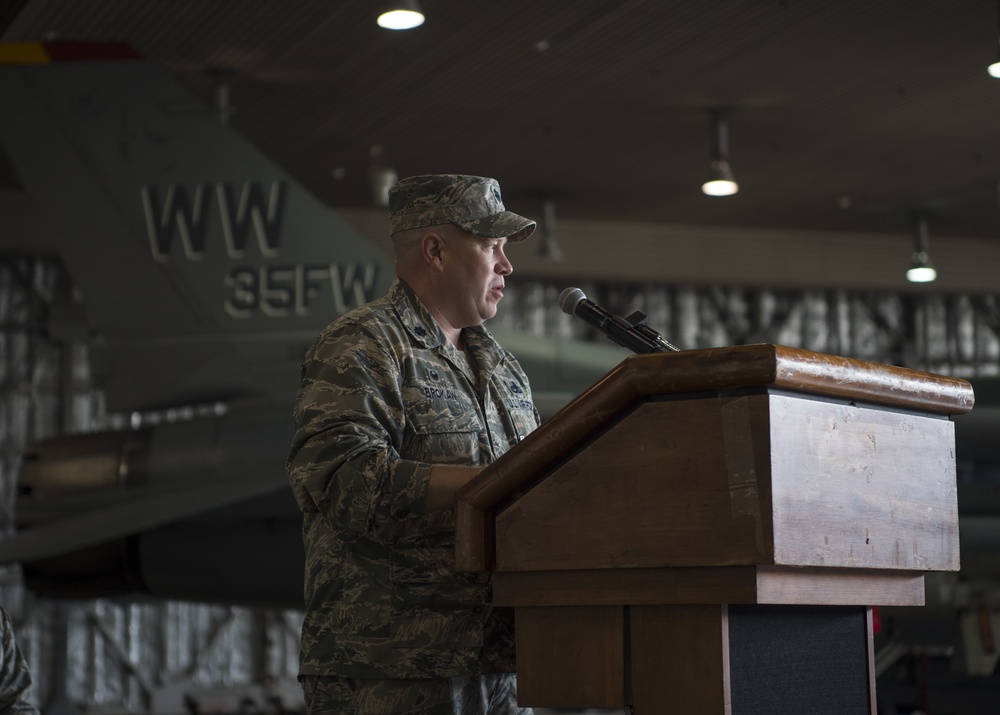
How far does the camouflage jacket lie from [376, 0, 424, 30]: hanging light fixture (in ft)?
16.9

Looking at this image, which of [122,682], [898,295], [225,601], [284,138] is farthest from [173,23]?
[898,295]

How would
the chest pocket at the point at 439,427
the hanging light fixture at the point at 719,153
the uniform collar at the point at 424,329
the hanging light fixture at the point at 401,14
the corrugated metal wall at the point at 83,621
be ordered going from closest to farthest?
1. the chest pocket at the point at 439,427
2. the uniform collar at the point at 424,329
3. the hanging light fixture at the point at 401,14
4. the hanging light fixture at the point at 719,153
5. the corrugated metal wall at the point at 83,621

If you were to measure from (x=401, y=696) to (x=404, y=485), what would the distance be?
1.18ft

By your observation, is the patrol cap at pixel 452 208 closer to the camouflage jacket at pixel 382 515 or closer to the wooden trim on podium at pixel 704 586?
the camouflage jacket at pixel 382 515

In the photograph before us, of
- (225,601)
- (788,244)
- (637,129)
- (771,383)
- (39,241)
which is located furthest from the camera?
(788,244)

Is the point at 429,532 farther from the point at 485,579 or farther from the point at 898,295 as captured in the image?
the point at 898,295

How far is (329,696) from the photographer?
2.03 m

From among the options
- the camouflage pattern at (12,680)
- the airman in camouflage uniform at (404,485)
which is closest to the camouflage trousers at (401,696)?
the airman in camouflage uniform at (404,485)

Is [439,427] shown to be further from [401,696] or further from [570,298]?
[401,696]

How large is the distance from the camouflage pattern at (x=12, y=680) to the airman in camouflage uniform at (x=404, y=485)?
44cm

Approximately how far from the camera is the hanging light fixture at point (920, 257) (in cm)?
1433

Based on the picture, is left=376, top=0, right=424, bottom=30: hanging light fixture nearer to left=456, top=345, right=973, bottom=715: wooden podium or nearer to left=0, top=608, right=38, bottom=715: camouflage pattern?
left=0, top=608, right=38, bottom=715: camouflage pattern

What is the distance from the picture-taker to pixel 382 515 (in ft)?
6.22

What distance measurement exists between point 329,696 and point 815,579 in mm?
849
